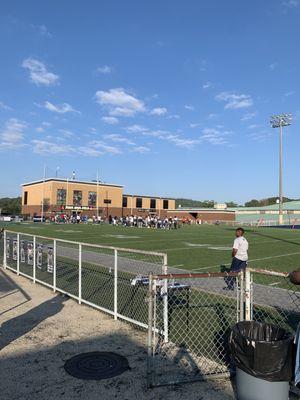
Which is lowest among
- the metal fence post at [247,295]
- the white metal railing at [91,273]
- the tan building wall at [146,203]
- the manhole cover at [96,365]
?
the manhole cover at [96,365]

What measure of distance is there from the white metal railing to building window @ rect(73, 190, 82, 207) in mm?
84015

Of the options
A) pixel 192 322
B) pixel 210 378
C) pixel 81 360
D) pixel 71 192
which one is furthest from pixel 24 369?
pixel 71 192

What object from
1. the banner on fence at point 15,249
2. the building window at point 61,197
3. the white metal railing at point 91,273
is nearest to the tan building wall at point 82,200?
the building window at point 61,197

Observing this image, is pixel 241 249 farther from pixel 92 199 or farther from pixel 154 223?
pixel 92 199

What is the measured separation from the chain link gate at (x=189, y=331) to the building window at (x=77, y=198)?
92.3 metres

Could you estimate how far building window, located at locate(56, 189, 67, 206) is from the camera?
96.7 metres

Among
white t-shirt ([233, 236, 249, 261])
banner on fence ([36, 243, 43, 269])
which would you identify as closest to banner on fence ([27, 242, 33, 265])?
banner on fence ([36, 243, 43, 269])

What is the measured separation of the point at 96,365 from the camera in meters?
5.24

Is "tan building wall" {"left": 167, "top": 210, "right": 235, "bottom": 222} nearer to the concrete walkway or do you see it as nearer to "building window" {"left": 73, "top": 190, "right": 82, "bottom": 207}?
"building window" {"left": 73, "top": 190, "right": 82, "bottom": 207}

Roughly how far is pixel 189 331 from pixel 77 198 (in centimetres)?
9553

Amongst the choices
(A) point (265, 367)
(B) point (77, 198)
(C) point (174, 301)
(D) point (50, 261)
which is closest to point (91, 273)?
(D) point (50, 261)

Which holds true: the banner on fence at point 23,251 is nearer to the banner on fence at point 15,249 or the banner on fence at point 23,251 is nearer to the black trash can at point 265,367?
the banner on fence at point 15,249

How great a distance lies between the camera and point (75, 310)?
26.3ft

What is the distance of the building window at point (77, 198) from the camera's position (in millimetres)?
100000
